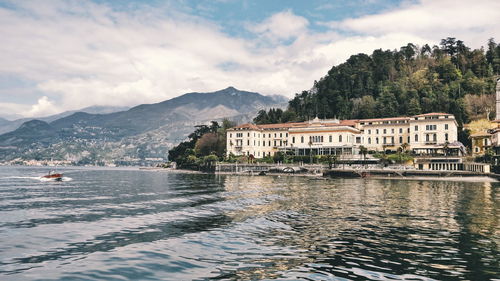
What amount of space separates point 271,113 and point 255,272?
131 metres

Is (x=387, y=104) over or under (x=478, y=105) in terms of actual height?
over

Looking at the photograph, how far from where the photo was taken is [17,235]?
19.0m

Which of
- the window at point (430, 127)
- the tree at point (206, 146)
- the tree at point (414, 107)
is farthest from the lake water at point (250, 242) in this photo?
the tree at point (206, 146)

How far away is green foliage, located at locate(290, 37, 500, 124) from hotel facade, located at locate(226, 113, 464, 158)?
14.8 m

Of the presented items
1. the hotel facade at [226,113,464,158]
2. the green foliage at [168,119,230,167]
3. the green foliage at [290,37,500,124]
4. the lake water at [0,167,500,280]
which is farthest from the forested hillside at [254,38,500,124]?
the lake water at [0,167,500,280]

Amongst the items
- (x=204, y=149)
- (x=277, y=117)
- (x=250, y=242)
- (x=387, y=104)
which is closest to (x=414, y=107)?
(x=387, y=104)

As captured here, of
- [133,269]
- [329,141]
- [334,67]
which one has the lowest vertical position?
[133,269]

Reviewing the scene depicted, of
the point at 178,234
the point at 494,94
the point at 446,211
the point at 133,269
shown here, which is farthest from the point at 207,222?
the point at 494,94

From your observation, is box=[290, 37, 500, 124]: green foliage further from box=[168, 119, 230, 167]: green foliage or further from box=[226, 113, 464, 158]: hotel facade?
box=[168, 119, 230, 167]: green foliage

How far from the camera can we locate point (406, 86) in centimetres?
12481

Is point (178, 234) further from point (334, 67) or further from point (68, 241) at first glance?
point (334, 67)

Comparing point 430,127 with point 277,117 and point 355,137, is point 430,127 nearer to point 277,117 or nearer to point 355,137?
point 355,137

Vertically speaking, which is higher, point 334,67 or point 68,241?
point 334,67

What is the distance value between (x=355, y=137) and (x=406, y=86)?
120 feet
